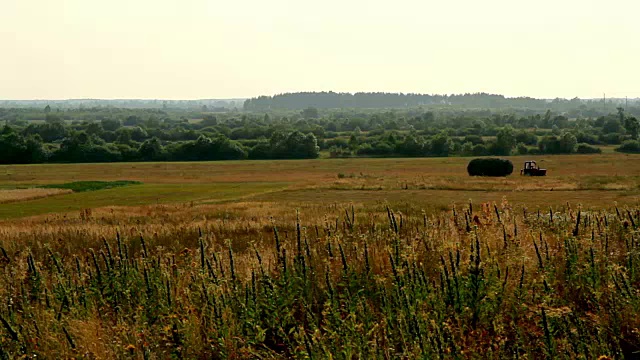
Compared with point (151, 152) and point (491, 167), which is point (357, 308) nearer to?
point (491, 167)

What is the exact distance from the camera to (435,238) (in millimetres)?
13812

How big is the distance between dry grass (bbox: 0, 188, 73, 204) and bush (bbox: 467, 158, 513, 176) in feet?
153

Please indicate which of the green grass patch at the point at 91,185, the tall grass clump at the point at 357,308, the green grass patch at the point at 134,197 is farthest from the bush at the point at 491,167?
the tall grass clump at the point at 357,308

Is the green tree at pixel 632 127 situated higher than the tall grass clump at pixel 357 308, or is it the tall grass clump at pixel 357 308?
the tall grass clump at pixel 357 308

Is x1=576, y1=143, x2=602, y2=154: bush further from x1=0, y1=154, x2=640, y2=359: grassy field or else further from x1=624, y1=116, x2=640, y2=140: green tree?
x1=0, y1=154, x2=640, y2=359: grassy field

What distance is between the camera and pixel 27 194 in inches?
2680

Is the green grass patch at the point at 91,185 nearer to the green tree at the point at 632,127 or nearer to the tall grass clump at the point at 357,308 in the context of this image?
the tall grass clump at the point at 357,308

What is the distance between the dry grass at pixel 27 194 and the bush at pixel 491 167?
46.5m

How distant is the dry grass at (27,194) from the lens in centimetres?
6339

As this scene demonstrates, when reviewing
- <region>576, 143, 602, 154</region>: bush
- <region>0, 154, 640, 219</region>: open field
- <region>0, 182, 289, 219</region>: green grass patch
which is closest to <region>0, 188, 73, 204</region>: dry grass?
<region>0, 182, 289, 219</region>: green grass patch

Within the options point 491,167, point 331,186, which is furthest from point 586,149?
point 331,186

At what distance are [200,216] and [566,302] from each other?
3049 cm

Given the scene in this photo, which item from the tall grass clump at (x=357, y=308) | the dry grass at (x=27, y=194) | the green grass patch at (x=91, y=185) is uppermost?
the tall grass clump at (x=357, y=308)

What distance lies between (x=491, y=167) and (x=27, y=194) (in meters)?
51.5
